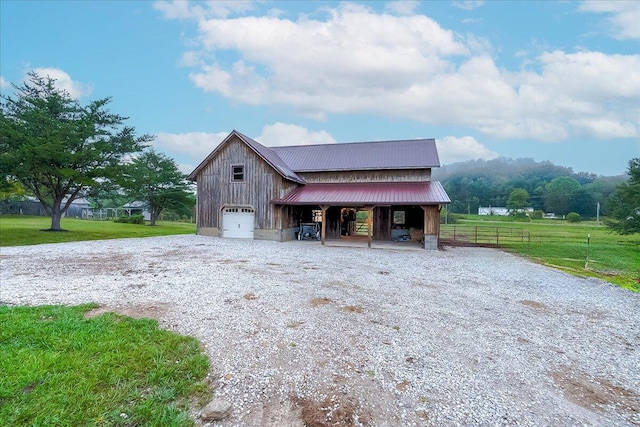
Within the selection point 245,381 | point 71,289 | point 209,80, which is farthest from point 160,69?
point 245,381

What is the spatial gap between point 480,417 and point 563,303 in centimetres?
548

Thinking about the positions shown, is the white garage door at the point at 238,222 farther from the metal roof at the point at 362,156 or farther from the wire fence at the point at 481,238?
the wire fence at the point at 481,238

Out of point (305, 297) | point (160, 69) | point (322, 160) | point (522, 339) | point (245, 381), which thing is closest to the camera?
point (245, 381)

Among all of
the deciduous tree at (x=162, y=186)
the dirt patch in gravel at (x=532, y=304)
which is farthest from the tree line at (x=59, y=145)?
the dirt patch in gravel at (x=532, y=304)

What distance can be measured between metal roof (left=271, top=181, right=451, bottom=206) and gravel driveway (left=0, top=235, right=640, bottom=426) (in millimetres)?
6599

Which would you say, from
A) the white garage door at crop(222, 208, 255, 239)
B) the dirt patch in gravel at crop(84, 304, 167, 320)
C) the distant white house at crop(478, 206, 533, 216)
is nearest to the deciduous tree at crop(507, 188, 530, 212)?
the distant white house at crop(478, 206, 533, 216)

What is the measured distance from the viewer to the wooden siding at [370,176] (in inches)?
751

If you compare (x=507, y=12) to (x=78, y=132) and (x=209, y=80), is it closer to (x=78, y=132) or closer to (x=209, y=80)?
(x=209, y=80)

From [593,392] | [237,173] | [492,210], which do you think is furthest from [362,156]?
[492,210]

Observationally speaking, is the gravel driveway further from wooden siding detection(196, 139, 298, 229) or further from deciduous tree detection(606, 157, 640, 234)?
deciduous tree detection(606, 157, 640, 234)

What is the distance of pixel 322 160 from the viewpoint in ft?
69.4

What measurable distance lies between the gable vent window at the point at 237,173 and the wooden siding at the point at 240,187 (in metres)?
0.20

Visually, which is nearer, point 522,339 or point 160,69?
point 522,339

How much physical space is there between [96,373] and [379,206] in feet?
55.5
